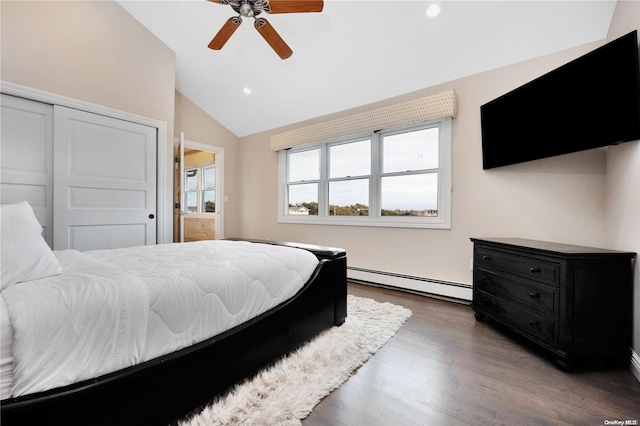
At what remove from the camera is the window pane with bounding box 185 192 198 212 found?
545cm

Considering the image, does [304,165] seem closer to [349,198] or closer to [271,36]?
[349,198]

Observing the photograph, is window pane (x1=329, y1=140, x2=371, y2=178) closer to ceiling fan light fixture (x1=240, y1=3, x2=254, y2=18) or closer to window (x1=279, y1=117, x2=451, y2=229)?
window (x1=279, y1=117, x2=451, y2=229)

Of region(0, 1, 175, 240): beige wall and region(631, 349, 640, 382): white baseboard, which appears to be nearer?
region(631, 349, 640, 382): white baseboard

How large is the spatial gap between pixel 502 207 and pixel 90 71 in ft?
14.5

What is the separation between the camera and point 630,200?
1.74 metres

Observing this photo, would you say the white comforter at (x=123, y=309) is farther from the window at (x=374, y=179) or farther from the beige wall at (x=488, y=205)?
the window at (x=374, y=179)

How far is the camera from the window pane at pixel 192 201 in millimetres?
5452

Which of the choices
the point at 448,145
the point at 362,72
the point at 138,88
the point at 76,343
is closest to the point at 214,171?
the point at 138,88

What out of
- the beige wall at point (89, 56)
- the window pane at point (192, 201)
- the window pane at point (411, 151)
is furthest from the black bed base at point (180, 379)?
the window pane at point (192, 201)

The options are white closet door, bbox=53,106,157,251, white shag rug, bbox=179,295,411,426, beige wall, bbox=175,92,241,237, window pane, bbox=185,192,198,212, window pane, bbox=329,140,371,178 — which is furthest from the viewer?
window pane, bbox=185,192,198,212

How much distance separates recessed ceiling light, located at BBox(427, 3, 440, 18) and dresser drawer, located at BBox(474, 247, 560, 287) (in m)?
2.10

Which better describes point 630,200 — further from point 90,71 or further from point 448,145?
point 90,71

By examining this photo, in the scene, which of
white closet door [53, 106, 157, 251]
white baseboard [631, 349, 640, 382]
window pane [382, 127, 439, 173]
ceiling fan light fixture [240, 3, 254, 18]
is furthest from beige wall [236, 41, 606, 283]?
white closet door [53, 106, 157, 251]

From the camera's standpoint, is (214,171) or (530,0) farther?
(214,171)
